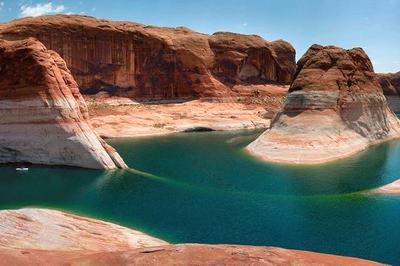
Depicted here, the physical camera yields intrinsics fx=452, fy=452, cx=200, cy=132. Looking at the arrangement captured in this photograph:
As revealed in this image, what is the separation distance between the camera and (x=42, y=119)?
40.8 metres

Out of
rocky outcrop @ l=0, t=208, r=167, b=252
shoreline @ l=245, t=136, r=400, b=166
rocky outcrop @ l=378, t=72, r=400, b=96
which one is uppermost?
rocky outcrop @ l=378, t=72, r=400, b=96

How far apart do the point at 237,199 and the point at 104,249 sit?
1272cm

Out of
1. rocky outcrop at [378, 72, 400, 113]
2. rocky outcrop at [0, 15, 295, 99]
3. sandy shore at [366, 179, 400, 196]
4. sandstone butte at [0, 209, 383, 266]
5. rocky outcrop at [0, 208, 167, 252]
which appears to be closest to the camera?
sandstone butte at [0, 209, 383, 266]

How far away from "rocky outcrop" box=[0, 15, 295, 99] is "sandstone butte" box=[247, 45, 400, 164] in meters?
43.4

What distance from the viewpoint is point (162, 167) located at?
144 ft

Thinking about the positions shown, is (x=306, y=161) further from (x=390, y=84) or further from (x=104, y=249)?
(x=390, y=84)

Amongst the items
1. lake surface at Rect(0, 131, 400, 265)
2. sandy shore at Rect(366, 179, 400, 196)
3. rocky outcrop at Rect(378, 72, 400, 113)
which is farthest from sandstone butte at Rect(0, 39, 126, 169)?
rocky outcrop at Rect(378, 72, 400, 113)

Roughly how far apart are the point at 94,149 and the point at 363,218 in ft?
78.8

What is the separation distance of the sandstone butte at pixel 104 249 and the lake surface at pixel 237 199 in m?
3.39

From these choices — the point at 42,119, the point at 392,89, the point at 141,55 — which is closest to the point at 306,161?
the point at 42,119

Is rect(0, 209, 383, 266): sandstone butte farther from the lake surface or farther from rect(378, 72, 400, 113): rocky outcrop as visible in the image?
rect(378, 72, 400, 113): rocky outcrop

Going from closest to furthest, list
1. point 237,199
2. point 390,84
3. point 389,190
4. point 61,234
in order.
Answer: point 61,234, point 237,199, point 389,190, point 390,84

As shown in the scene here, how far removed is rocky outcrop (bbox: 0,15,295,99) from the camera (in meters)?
92.4

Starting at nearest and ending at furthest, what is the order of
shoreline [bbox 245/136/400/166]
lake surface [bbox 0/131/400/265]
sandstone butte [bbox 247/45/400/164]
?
lake surface [bbox 0/131/400/265] → shoreline [bbox 245/136/400/166] → sandstone butte [bbox 247/45/400/164]
